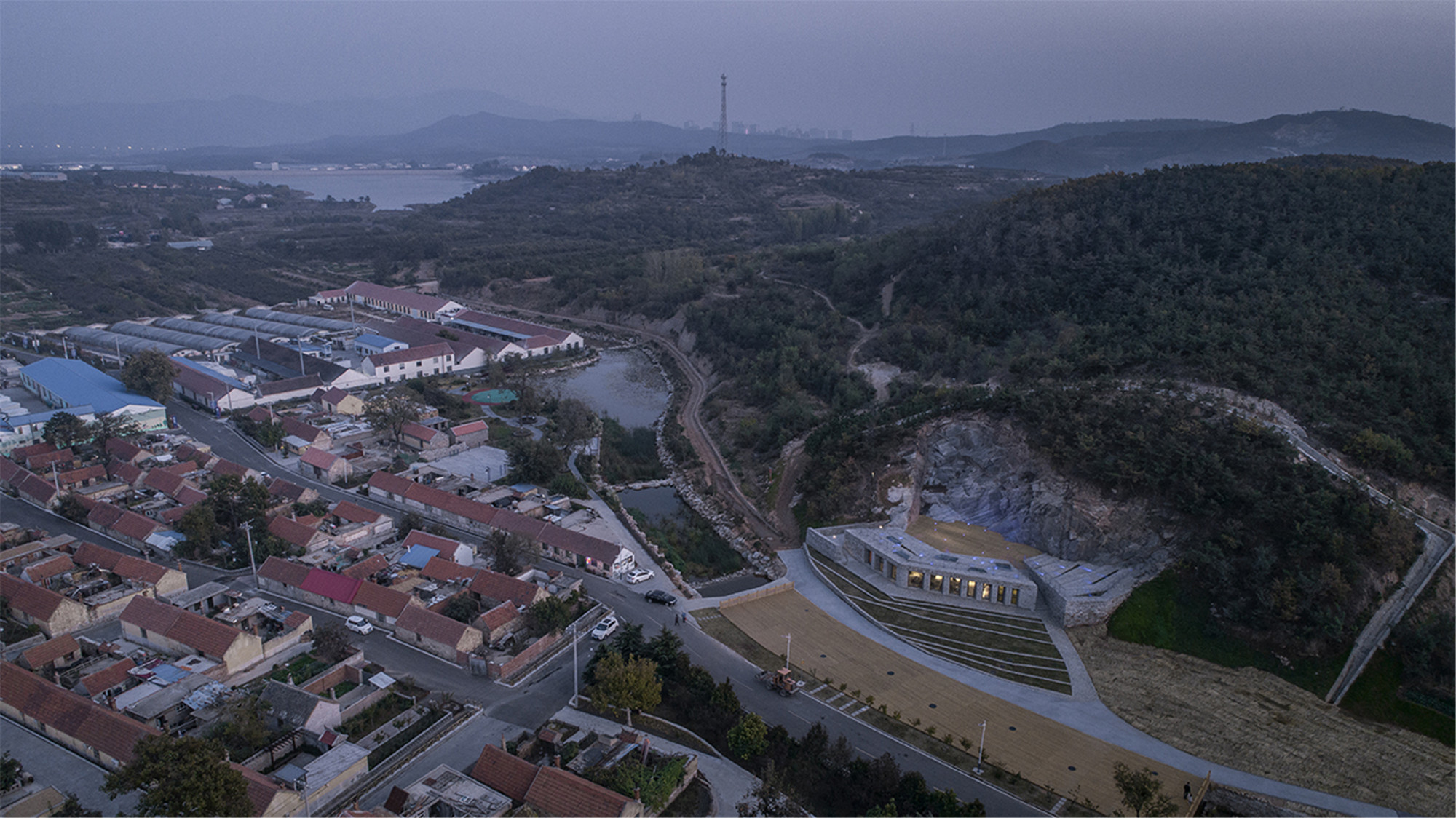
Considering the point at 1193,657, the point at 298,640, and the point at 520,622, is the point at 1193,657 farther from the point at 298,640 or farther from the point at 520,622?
the point at 298,640

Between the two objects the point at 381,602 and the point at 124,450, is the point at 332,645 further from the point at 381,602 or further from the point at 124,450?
the point at 124,450

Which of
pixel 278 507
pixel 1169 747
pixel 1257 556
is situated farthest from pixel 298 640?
pixel 1257 556

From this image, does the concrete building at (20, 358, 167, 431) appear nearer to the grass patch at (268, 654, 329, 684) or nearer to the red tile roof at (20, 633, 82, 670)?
the red tile roof at (20, 633, 82, 670)

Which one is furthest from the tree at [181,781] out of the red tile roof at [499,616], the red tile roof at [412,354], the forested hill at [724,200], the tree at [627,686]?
the forested hill at [724,200]

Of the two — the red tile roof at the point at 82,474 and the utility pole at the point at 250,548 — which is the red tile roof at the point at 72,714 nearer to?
the utility pole at the point at 250,548

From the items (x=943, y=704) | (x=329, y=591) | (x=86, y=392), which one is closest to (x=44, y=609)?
(x=329, y=591)

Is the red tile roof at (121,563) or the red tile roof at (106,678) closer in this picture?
the red tile roof at (106,678)

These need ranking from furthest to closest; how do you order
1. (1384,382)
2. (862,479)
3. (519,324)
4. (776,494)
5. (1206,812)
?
(519,324), (776,494), (862,479), (1384,382), (1206,812)
